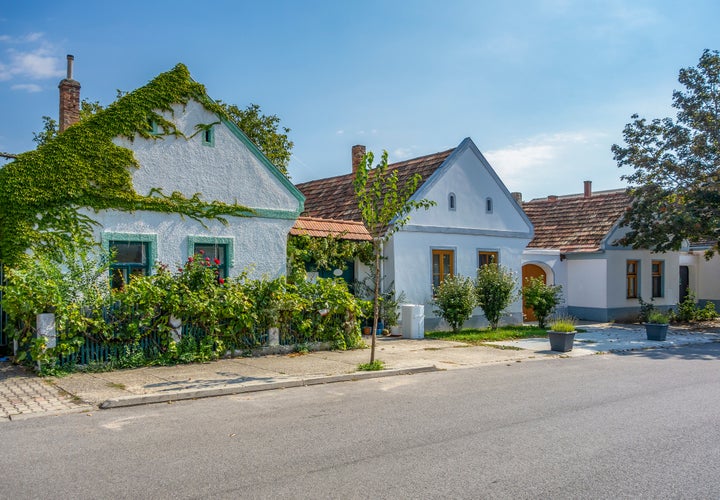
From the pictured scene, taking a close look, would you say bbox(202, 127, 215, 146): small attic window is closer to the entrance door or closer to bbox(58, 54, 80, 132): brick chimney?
bbox(58, 54, 80, 132): brick chimney

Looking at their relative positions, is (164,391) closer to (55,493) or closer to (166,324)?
(166,324)

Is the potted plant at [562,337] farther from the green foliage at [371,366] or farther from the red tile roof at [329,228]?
the red tile roof at [329,228]

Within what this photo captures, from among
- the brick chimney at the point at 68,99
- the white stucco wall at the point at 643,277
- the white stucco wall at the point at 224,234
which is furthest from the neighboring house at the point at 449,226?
the brick chimney at the point at 68,99

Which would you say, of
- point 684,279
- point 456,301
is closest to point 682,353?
point 456,301

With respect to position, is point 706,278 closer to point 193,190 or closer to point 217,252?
point 217,252

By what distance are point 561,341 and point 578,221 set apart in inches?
501

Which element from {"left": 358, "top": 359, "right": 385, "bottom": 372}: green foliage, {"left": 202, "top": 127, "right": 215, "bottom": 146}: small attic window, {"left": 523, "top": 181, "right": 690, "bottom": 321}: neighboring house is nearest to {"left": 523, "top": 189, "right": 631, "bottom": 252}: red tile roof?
{"left": 523, "top": 181, "right": 690, "bottom": 321}: neighboring house

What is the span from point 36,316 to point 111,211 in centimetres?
330

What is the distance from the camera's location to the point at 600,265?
79.7 feet

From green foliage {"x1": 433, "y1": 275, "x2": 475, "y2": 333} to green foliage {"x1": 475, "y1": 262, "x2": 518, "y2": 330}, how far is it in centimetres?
62

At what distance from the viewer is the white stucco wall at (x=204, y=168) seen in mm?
14148

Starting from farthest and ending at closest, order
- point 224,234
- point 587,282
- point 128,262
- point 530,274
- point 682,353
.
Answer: point 587,282, point 530,274, point 682,353, point 224,234, point 128,262

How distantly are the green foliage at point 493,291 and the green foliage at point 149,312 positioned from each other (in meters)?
6.89

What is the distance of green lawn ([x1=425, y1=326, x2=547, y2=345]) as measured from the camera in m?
17.5
